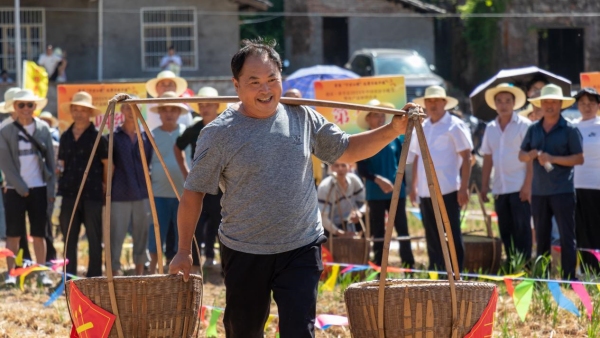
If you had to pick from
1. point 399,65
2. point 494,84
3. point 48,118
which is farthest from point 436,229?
point 399,65

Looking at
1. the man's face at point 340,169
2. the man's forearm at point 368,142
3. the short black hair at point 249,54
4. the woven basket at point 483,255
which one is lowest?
the woven basket at point 483,255

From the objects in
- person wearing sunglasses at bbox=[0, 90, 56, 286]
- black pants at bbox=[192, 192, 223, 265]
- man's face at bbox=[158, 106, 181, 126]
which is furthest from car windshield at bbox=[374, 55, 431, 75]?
person wearing sunglasses at bbox=[0, 90, 56, 286]

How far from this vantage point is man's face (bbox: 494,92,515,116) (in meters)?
10.0

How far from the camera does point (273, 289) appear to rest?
499 cm

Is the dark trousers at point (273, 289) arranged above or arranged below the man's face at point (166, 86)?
below

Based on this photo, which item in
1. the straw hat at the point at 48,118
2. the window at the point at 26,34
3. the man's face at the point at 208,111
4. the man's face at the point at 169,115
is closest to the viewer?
the man's face at the point at 208,111

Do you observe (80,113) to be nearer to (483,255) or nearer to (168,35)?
(483,255)

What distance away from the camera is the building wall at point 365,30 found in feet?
99.7

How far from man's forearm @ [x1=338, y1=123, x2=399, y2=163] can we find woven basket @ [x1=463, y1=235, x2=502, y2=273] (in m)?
4.91

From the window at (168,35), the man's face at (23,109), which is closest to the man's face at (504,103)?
the man's face at (23,109)

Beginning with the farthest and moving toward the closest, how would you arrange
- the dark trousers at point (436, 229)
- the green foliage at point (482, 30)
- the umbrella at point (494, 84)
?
the green foliage at point (482, 30)
the umbrella at point (494, 84)
the dark trousers at point (436, 229)

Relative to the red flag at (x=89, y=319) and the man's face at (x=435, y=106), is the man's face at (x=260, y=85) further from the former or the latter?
the man's face at (x=435, y=106)

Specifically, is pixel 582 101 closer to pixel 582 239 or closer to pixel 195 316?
pixel 582 239

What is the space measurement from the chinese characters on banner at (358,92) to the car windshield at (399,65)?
12177mm
